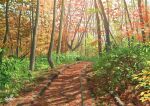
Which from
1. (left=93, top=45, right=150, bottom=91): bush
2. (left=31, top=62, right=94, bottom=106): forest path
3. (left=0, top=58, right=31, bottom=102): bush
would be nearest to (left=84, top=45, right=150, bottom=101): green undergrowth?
(left=93, top=45, right=150, bottom=91): bush

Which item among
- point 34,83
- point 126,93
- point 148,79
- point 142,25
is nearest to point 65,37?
point 142,25

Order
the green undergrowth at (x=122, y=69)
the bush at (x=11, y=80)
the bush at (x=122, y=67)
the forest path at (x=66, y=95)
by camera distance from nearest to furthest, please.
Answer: the forest path at (x=66, y=95), the green undergrowth at (x=122, y=69), the bush at (x=122, y=67), the bush at (x=11, y=80)

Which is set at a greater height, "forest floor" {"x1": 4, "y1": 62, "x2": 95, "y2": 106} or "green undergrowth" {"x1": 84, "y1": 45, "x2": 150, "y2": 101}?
"green undergrowth" {"x1": 84, "y1": 45, "x2": 150, "y2": 101}

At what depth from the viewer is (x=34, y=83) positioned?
15.1 metres

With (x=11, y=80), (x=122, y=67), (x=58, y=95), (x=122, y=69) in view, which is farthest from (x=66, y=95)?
(x=11, y=80)

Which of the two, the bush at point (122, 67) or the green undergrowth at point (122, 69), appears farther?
the bush at point (122, 67)

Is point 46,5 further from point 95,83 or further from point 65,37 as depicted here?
point 95,83

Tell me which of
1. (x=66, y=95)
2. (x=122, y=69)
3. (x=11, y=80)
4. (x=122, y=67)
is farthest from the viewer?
(x=11, y=80)

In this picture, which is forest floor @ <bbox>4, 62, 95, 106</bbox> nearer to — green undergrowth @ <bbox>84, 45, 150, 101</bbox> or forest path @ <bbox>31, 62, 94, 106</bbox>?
forest path @ <bbox>31, 62, 94, 106</bbox>

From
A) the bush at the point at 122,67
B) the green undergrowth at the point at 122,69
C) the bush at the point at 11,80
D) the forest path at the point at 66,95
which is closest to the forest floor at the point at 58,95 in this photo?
the forest path at the point at 66,95

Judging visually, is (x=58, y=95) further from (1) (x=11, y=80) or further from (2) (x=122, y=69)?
(1) (x=11, y=80)

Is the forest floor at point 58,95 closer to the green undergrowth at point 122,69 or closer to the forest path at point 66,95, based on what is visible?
the forest path at point 66,95

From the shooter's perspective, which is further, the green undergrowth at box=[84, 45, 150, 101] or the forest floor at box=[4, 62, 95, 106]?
the green undergrowth at box=[84, 45, 150, 101]

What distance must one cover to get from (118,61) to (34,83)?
4434 mm
